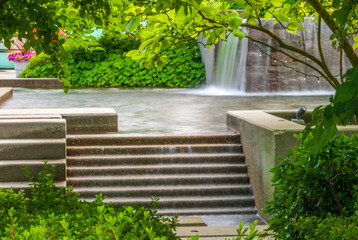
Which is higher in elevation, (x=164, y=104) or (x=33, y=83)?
(x=33, y=83)

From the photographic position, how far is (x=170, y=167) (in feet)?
31.4

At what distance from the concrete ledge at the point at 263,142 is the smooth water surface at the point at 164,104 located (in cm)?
115

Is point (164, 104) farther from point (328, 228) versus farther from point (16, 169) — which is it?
point (328, 228)

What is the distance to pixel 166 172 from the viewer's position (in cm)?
957

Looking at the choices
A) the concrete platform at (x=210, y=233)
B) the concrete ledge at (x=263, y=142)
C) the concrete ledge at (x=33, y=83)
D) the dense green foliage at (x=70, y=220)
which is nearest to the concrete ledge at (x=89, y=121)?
the concrete ledge at (x=263, y=142)

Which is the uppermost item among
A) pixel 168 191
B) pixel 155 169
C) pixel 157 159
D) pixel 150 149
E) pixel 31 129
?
pixel 31 129

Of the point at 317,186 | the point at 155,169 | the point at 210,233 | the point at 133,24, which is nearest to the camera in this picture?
the point at 317,186

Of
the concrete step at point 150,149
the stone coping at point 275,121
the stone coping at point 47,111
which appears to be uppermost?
the stone coping at point 275,121

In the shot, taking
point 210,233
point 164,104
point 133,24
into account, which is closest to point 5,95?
point 164,104

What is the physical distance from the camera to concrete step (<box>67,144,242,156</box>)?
32.0 ft

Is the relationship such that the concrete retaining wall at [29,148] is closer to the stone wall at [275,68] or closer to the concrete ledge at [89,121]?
the concrete ledge at [89,121]

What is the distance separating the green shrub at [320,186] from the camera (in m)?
4.82

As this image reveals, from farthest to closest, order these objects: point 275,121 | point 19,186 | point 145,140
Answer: point 145,140 < point 275,121 < point 19,186

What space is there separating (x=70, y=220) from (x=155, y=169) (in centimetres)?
568
